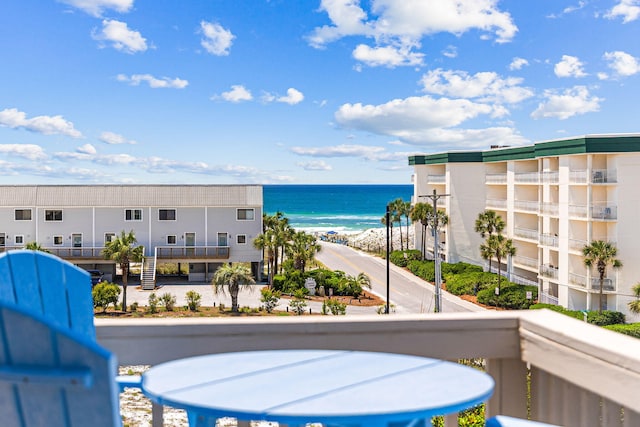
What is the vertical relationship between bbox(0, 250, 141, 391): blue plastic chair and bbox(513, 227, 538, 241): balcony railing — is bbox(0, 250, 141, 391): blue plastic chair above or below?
above

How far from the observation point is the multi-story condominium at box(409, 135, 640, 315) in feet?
106

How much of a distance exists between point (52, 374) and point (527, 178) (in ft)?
134

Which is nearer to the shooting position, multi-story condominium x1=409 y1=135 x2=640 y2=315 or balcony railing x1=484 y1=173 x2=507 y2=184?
multi-story condominium x1=409 y1=135 x2=640 y2=315

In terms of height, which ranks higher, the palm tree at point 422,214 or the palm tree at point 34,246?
the palm tree at point 422,214

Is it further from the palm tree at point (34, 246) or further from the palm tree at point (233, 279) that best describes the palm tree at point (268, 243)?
the palm tree at point (34, 246)

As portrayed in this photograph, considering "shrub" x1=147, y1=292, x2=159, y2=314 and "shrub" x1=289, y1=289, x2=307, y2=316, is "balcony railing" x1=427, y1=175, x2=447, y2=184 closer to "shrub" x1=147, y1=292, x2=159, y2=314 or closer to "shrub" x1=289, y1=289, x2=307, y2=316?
"shrub" x1=289, y1=289, x2=307, y2=316

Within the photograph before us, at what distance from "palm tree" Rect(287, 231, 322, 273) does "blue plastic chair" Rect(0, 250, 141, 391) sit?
37859 millimetres

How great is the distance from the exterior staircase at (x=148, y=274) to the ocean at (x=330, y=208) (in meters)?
72.4

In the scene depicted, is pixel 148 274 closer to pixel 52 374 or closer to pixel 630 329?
pixel 630 329

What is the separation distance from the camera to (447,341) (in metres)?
3.14

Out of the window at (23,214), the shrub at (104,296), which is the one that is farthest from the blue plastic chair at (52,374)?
the window at (23,214)

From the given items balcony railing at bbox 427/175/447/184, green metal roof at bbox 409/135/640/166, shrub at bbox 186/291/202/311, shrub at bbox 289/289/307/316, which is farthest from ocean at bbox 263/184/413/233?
shrub at bbox 186/291/202/311

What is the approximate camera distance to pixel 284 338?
3.07 metres

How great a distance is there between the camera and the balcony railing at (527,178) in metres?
38.9
